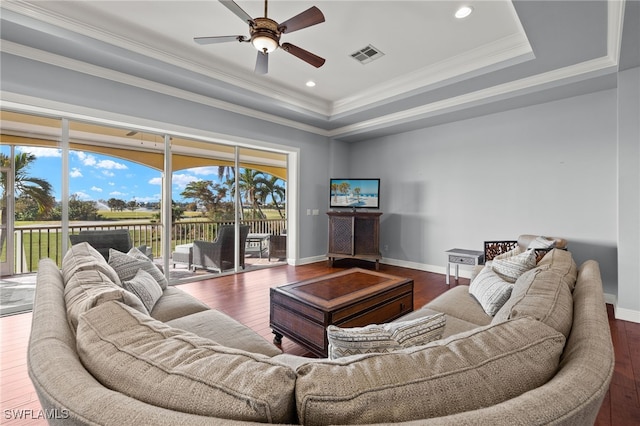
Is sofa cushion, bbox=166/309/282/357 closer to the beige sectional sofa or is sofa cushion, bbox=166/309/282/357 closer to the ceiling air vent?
the beige sectional sofa

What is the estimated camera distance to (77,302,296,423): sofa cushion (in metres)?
0.56

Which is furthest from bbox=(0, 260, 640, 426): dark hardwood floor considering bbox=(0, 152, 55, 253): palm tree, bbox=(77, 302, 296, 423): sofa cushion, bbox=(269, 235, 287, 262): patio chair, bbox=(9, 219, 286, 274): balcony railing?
bbox=(77, 302, 296, 423): sofa cushion

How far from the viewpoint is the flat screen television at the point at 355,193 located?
5348mm

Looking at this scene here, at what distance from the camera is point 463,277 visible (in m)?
4.61

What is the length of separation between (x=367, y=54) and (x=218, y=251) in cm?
350

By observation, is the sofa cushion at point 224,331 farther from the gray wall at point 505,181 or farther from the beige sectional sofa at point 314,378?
the gray wall at point 505,181

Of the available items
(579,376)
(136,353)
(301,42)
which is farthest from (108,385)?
(301,42)

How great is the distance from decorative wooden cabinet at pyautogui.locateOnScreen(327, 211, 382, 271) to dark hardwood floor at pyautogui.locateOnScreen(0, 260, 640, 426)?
41 centimetres

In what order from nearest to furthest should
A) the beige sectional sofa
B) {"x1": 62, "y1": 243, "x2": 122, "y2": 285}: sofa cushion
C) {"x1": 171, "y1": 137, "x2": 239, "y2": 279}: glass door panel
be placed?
1. the beige sectional sofa
2. {"x1": 62, "y1": 243, "x2": 122, "y2": 285}: sofa cushion
3. {"x1": 171, "y1": 137, "x2": 239, "y2": 279}: glass door panel

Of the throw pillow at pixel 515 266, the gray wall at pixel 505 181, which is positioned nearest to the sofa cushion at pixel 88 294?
the throw pillow at pixel 515 266

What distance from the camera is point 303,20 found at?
2.24 meters

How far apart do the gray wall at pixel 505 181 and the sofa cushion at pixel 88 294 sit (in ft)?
15.3

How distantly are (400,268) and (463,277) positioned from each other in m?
1.08

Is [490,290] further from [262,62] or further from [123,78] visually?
[123,78]
